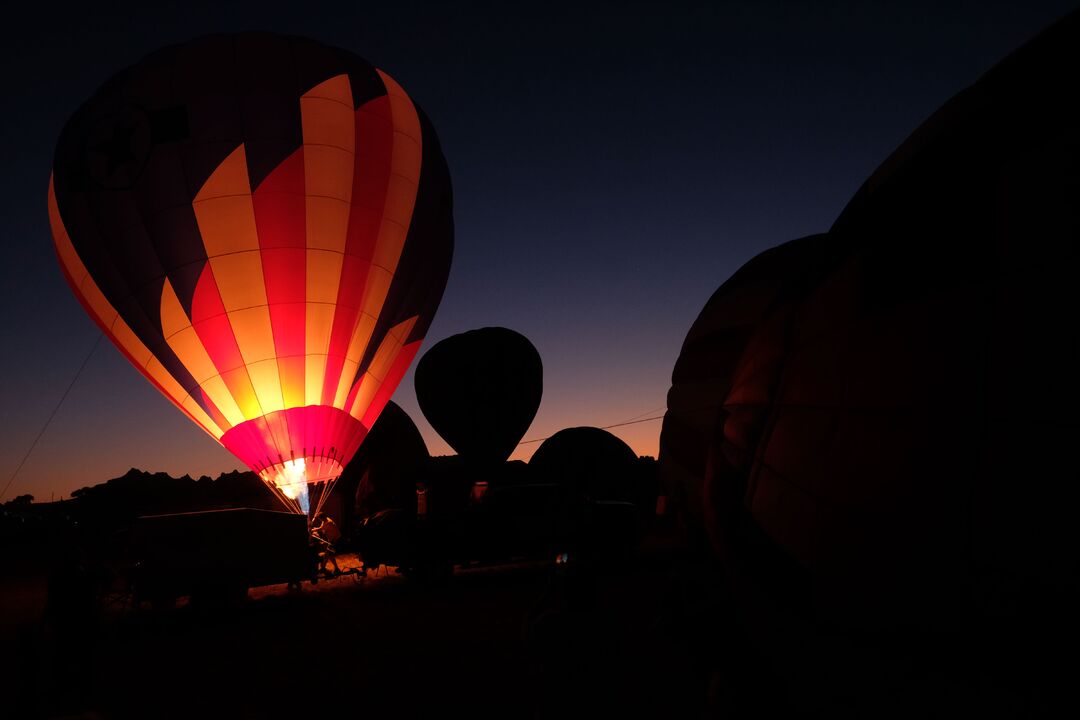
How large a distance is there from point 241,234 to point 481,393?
12037mm

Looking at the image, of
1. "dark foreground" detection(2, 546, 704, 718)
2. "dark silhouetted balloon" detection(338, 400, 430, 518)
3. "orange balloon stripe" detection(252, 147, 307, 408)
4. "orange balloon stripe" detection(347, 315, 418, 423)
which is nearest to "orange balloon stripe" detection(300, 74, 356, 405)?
"orange balloon stripe" detection(252, 147, 307, 408)

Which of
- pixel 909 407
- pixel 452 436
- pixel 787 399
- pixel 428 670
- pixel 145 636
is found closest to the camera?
pixel 909 407

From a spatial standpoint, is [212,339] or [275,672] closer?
[275,672]

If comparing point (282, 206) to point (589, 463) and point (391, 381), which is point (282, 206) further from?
point (589, 463)

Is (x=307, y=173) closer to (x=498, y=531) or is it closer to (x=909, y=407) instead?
(x=498, y=531)

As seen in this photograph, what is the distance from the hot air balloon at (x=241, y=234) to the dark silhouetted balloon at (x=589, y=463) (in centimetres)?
1217

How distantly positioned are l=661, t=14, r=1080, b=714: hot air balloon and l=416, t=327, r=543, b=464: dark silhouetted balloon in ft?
63.4

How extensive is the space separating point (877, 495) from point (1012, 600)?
0.46m

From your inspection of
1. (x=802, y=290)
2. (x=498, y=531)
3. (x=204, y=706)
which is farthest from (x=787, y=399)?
(x=498, y=531)

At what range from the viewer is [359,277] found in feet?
38.9

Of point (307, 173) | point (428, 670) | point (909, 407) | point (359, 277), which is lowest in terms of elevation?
point (428, 670)

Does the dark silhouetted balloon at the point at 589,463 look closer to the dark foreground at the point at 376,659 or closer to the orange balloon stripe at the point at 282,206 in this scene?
the dark foreground at the point at 376,659

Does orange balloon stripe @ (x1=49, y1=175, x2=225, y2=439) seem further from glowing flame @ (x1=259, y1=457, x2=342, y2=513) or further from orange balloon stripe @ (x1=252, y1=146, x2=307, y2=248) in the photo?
orange balloon stripe @ (x1=252, y1=146, x2=307, y2=248)

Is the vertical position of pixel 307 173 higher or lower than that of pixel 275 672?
higher
